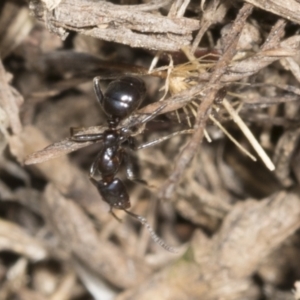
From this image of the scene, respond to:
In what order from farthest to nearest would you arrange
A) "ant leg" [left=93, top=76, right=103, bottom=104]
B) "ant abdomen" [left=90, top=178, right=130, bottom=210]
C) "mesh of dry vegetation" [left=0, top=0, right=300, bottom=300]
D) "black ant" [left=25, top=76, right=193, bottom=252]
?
"ant abdomen" [left=90, top=178, right=130, bottom=210]
"ant leg" [left=93, top=76, right=103, bottom=104]
"black ant" [left=25, top=76, right=193, bottom=252]
"mesh of dry vegetation" [left=0, top=0, right=300, bottom=300]

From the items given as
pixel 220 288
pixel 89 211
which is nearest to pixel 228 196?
pixel 220 288

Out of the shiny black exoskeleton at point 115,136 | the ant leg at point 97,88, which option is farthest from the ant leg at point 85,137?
the ant leg at point 97,88

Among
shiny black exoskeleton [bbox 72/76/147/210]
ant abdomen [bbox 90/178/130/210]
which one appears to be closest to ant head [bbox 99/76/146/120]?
shiny black exoskeleton [bbox 72/76/147/210]

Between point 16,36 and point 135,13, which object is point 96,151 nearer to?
point 16,36

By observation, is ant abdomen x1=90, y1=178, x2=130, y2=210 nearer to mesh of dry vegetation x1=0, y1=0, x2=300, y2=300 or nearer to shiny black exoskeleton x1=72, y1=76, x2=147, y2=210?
shiny black exoskeleton x1=72, y1=76, x2=147, y2=210

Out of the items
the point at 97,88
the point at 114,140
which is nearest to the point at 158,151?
the point at 114,140

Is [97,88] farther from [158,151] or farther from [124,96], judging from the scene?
[158,151]
